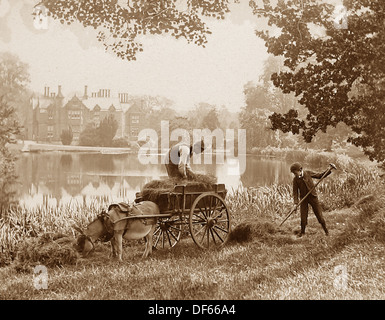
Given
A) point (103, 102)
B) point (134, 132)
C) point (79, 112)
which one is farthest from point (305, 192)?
point (79, 112)

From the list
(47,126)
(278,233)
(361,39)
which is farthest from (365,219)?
(47,126)

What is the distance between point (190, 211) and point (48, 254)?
1.88m

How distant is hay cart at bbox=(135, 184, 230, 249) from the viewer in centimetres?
592

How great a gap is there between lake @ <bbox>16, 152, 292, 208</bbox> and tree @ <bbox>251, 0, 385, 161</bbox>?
44.0 inches

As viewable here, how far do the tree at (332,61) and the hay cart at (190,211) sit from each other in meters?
1.41

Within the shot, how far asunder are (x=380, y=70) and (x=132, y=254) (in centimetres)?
423

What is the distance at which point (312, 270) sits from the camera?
5133 millimetres

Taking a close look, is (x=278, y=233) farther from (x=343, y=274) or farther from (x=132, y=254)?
(x=132, y=254)

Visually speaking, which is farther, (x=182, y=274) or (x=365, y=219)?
(x=365, y=219)

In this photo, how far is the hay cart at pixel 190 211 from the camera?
19.4ft

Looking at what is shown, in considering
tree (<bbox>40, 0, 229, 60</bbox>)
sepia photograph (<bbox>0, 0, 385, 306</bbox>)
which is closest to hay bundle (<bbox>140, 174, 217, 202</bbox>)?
sepia photograph (<bbox>0, 0, 385, 306</bbox>)

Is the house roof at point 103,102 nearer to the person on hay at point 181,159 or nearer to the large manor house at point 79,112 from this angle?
the large manor house at point 79,112
